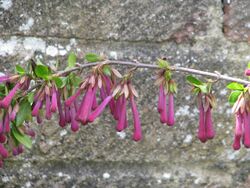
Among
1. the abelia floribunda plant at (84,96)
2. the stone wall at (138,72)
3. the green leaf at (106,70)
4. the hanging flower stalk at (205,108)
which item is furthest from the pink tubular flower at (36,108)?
the stone wall at (138,72)

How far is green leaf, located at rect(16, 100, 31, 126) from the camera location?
906mm

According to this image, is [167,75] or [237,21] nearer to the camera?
[167,75]

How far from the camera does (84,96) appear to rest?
89 centimetres

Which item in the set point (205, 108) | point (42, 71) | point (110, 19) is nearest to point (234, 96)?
point (205, 108)

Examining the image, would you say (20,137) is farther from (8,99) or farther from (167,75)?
(167,75)

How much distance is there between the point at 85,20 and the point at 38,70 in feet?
1.20

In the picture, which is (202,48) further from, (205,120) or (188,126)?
(205,120)

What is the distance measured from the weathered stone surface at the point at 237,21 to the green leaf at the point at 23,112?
528 millimetres

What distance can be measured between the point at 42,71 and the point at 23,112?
0.07 m

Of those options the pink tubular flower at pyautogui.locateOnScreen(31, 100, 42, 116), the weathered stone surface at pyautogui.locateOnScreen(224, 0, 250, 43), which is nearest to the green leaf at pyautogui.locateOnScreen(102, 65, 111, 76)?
the pink tubular flower at pyautogui.locateOnScreen(31, 100, 42, 116)

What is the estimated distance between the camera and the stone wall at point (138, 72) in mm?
1230

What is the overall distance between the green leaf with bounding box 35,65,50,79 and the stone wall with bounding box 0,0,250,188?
0.34 meters

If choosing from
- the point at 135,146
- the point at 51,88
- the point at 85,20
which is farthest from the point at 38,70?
the point at 135,146

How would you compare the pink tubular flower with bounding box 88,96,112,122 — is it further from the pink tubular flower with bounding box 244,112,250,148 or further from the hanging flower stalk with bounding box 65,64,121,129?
the pink tubular flower with bounding box 244,112,250,148
